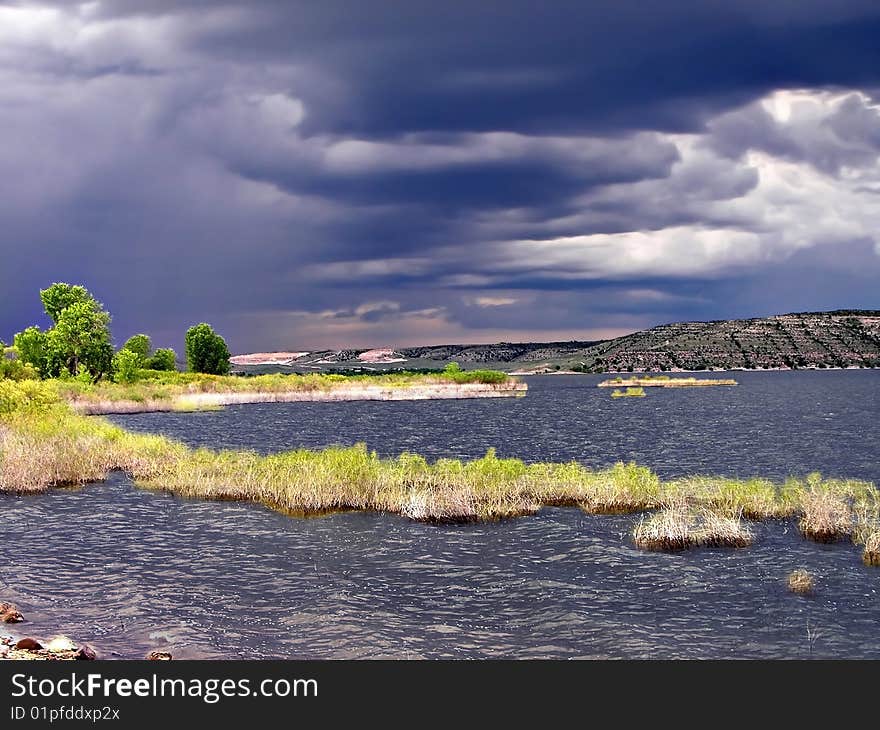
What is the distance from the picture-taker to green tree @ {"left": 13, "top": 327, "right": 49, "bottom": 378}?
150m

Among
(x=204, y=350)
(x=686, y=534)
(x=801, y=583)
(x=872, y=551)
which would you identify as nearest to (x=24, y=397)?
(x=686, y=534)

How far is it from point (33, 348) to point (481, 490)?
144 m

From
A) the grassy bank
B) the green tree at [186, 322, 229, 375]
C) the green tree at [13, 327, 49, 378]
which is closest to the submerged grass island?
the grassy bank

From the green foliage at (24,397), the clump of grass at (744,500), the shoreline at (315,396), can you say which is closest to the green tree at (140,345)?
the shoreline at (315,396)

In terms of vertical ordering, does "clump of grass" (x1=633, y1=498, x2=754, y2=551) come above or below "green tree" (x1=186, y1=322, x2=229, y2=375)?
below

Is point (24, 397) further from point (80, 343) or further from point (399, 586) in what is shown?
point (80, 343)

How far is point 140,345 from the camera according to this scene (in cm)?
18475

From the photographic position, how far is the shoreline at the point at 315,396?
384ft

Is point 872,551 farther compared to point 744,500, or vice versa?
A: point 744,500

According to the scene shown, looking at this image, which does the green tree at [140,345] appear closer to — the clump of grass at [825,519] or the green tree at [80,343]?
the green tree at [80,343]

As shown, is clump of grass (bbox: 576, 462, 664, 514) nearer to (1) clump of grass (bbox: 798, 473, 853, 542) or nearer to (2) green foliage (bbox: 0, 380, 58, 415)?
(1) clump of grass (bbox: 798, 473, 853, 542)

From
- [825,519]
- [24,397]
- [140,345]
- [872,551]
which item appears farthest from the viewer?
[140,345]

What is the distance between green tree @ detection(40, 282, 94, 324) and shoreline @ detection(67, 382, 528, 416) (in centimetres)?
3117

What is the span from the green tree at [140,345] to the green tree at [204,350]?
9.46 metres
